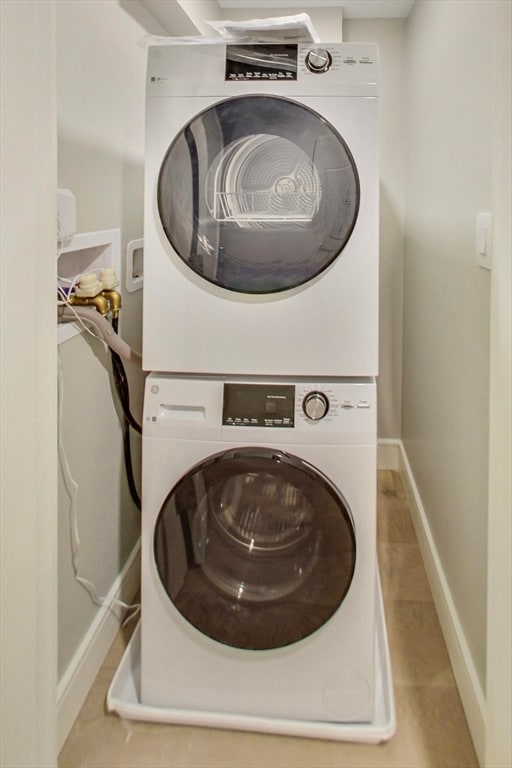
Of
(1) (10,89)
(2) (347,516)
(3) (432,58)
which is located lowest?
(2) (347,516)

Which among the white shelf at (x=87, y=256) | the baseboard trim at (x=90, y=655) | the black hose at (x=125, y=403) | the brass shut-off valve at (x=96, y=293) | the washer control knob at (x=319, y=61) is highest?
the washer control knob at (x=319, y=61)

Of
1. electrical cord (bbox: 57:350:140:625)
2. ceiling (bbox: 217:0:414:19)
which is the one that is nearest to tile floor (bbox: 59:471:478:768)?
electrical cord (bbox: 57:350:140:625)

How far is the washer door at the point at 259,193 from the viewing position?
1467mm

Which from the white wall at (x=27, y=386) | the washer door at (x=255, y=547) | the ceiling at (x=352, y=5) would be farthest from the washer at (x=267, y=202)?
the ceiling at (x=352, y=5)

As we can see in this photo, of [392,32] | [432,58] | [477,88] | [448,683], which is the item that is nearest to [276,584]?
[448,683]

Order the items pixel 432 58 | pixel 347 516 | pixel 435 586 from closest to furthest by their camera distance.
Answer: pixel 347 516, pixel 435 586, pixel 432 58

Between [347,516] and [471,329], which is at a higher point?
[471,329]

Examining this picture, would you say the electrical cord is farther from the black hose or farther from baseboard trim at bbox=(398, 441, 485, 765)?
baseboard trim at bbox=(398, 441, 485, 765)

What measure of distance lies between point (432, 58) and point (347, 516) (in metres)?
1.80

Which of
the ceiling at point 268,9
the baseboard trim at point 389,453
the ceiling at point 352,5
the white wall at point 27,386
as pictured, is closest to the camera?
the white wall at point 27,386

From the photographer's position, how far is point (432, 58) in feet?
7.69

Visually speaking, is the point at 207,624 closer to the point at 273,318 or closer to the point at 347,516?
the point at 347,516

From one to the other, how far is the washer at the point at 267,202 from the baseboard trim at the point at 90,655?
0.86 meters

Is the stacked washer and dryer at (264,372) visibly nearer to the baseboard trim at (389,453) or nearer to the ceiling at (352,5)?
the ceiling at (352,5)
